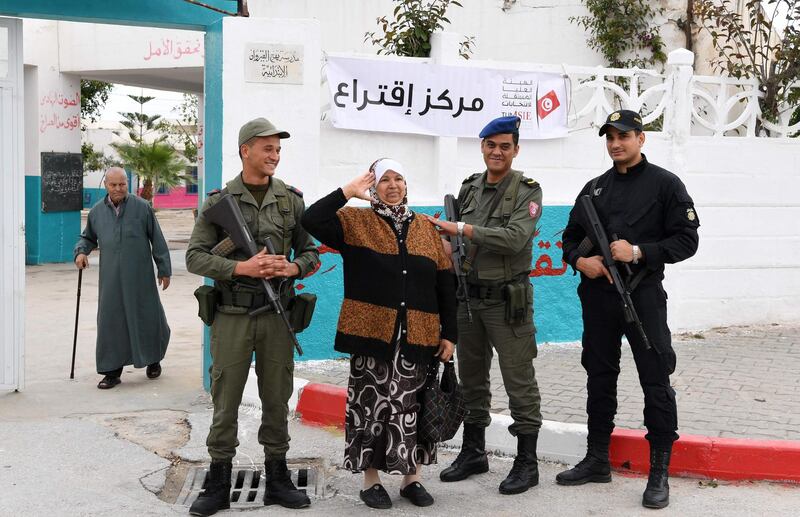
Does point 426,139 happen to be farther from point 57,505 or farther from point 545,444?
point 57,505

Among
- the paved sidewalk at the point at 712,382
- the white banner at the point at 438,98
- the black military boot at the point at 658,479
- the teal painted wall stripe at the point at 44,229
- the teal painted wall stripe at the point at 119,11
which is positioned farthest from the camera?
the teal painted wall stripe at the point at 44,229

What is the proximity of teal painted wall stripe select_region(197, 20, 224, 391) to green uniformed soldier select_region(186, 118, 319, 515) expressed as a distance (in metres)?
2.09

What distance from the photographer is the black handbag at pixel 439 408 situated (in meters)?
4.52

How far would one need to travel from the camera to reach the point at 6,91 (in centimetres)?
→ 647

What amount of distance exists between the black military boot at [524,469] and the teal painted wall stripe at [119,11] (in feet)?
12.7

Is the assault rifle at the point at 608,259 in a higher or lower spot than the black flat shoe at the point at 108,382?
higher

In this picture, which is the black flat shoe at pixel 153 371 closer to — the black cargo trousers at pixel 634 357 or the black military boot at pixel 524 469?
the black military boot at pixel 524 469

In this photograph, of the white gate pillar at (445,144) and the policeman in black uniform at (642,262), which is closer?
the policeman in black uniform at (642,262)

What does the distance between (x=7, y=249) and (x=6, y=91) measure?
111 cm

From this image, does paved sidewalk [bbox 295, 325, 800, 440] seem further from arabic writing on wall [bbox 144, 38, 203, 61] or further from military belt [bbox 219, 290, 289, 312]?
arabic writing on wall [bbox 144, 38, 203, 61]

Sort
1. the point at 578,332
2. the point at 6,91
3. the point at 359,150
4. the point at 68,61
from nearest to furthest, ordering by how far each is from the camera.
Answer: the point at 6,91 < the point at 359,150 < the point at 578,332 < the point at 68,61

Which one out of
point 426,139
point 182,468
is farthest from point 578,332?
point 182,468

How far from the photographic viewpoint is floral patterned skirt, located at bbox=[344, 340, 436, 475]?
4.46 meters

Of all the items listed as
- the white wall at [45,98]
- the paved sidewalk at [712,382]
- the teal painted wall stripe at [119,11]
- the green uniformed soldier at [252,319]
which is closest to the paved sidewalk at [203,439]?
the paved sidewalk at [712,382]
